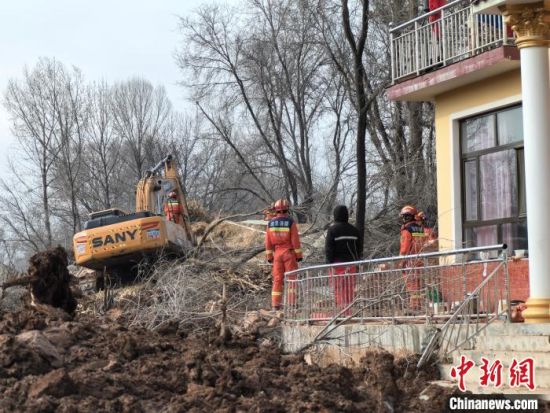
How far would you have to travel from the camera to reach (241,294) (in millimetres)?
16969

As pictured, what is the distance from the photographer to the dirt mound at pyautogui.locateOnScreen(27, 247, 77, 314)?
498 inches

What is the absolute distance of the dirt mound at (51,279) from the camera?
41.5ft

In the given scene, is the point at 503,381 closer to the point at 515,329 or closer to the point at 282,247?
the point at 515,329

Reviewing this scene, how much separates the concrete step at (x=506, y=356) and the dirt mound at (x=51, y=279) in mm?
5980

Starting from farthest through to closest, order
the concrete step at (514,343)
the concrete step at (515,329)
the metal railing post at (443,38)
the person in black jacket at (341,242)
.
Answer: the metal railing post at (443,38), the person in black jacket at (341,242), the concrete step at (515,329), the concrete step at (514,343)

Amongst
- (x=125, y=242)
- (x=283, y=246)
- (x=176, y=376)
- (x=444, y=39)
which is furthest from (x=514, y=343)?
(x=125, y=242)

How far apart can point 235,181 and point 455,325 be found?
118 feet

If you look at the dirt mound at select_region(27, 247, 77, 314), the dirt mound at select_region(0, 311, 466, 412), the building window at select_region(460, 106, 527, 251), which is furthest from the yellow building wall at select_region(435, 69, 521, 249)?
the dirt mound at select_region(27, 247, 77, 314)

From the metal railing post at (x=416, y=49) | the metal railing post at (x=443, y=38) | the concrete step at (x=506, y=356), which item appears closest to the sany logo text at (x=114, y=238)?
the metal railing post at (x=416, y=49)

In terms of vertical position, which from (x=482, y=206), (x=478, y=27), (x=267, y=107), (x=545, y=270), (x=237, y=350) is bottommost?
(x=237, y=350)

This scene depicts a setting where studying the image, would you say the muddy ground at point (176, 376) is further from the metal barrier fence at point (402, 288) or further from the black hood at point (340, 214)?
the black hood at point (340, 214)

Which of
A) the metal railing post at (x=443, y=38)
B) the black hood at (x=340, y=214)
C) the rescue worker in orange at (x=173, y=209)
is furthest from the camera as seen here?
the rescue worker in orange at (x=173, y=209)

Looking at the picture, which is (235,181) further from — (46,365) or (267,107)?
(46,365)

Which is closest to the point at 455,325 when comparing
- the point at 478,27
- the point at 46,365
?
the point at 46,365
